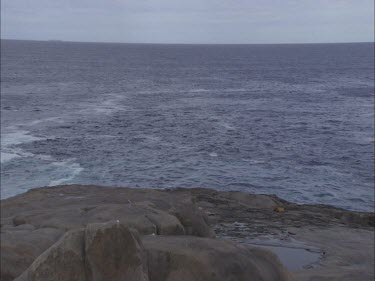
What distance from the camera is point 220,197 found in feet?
99.7

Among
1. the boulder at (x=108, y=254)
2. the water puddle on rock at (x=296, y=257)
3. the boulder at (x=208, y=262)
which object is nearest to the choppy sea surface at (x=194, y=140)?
the water puddle on rock at (x=296, y=257)

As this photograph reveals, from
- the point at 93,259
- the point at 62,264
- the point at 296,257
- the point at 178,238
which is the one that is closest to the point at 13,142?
the point at 296,257

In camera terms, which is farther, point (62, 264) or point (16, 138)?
point (16, 138)

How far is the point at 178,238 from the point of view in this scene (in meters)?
11.6

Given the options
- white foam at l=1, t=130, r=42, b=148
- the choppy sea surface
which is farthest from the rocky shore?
white foam at l=1, t=130, r=42, b=148

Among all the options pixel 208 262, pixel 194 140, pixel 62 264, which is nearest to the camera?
pixel 62 264

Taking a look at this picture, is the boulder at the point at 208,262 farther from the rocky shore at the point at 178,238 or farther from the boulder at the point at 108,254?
the boulder at the point at 108,254

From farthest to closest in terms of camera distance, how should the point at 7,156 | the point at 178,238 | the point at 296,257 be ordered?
the point at 7,156 → the point at 296,257 → the point at 178,238

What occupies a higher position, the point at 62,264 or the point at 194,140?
the point at 62,264

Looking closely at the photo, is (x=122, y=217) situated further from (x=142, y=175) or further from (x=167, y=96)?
(x=167, y=96)

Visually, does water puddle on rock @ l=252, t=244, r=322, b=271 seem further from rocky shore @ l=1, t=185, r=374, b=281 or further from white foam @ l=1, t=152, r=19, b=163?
white foam @ l=1, t=152, r=19, b=163

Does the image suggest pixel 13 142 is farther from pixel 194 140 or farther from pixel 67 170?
pixel 194 140

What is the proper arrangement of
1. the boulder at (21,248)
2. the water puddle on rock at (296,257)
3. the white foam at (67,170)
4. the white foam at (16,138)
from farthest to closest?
the white foam at (16,138) < the white foam at (67,170) < the water puddle on rock at (296,257) < the boulder at (21,248)

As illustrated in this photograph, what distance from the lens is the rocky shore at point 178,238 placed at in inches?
342
